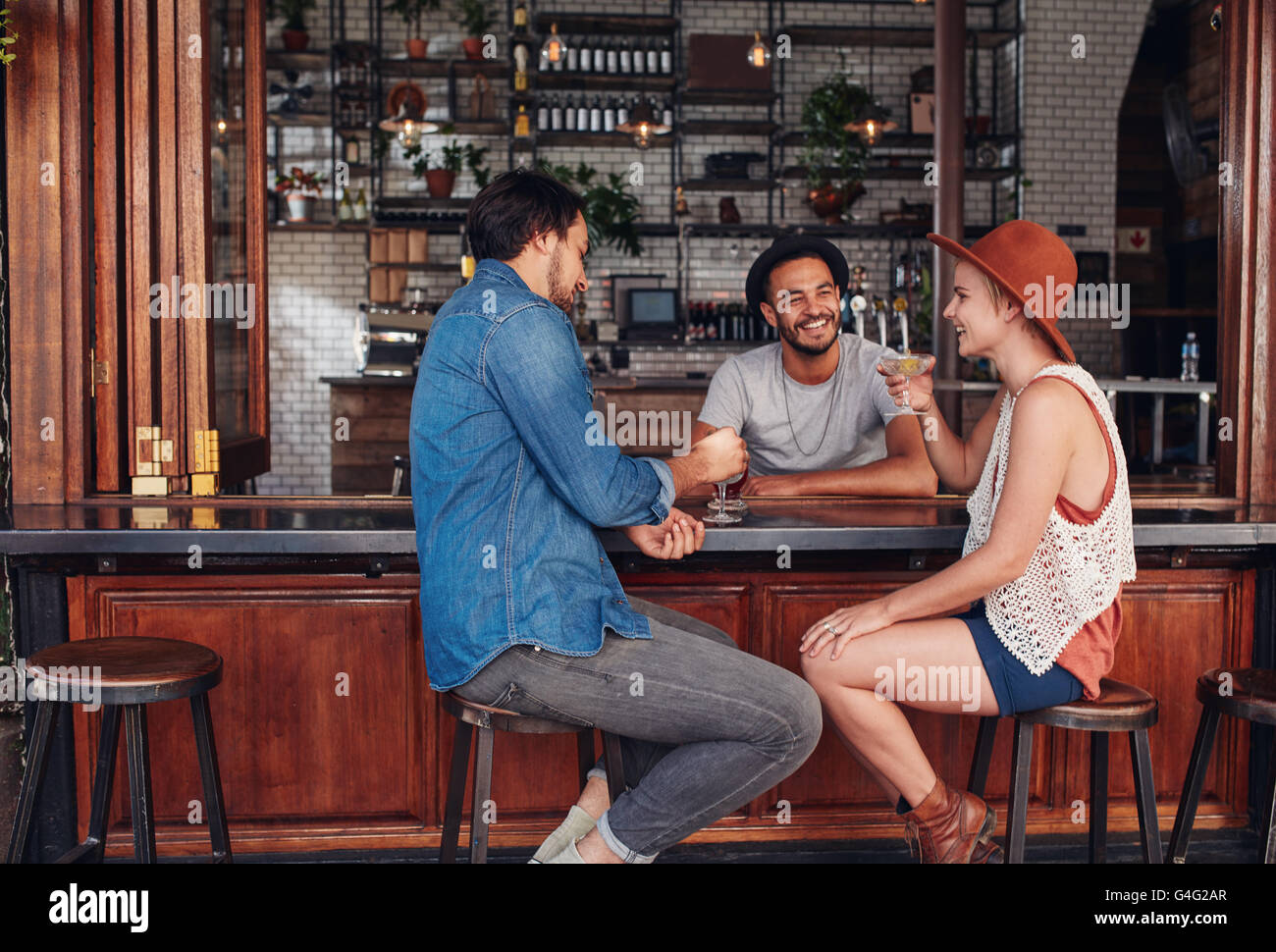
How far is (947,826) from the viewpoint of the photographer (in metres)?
2.17

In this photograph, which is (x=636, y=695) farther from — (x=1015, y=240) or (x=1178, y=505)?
(x=1178, y=505)

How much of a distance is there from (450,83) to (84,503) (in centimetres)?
582

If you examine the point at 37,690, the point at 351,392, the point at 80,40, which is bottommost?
the point at 37,690

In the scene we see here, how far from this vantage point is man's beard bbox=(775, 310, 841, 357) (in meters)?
3.19

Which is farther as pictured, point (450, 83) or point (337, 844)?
point (450, 83)

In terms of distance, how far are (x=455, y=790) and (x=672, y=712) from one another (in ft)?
1.61

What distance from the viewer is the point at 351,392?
6.83m

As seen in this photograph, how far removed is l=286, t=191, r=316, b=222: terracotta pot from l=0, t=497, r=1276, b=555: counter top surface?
5555 millimetres

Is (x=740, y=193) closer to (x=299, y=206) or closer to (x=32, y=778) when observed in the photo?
(x=299, y=206)

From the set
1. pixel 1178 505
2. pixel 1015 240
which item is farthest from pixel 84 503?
pixel 1178 505

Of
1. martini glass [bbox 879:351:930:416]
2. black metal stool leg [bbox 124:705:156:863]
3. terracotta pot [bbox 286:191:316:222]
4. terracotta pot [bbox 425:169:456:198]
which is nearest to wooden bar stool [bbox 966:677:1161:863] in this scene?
martini glass [bbox 879:351:930:416]
